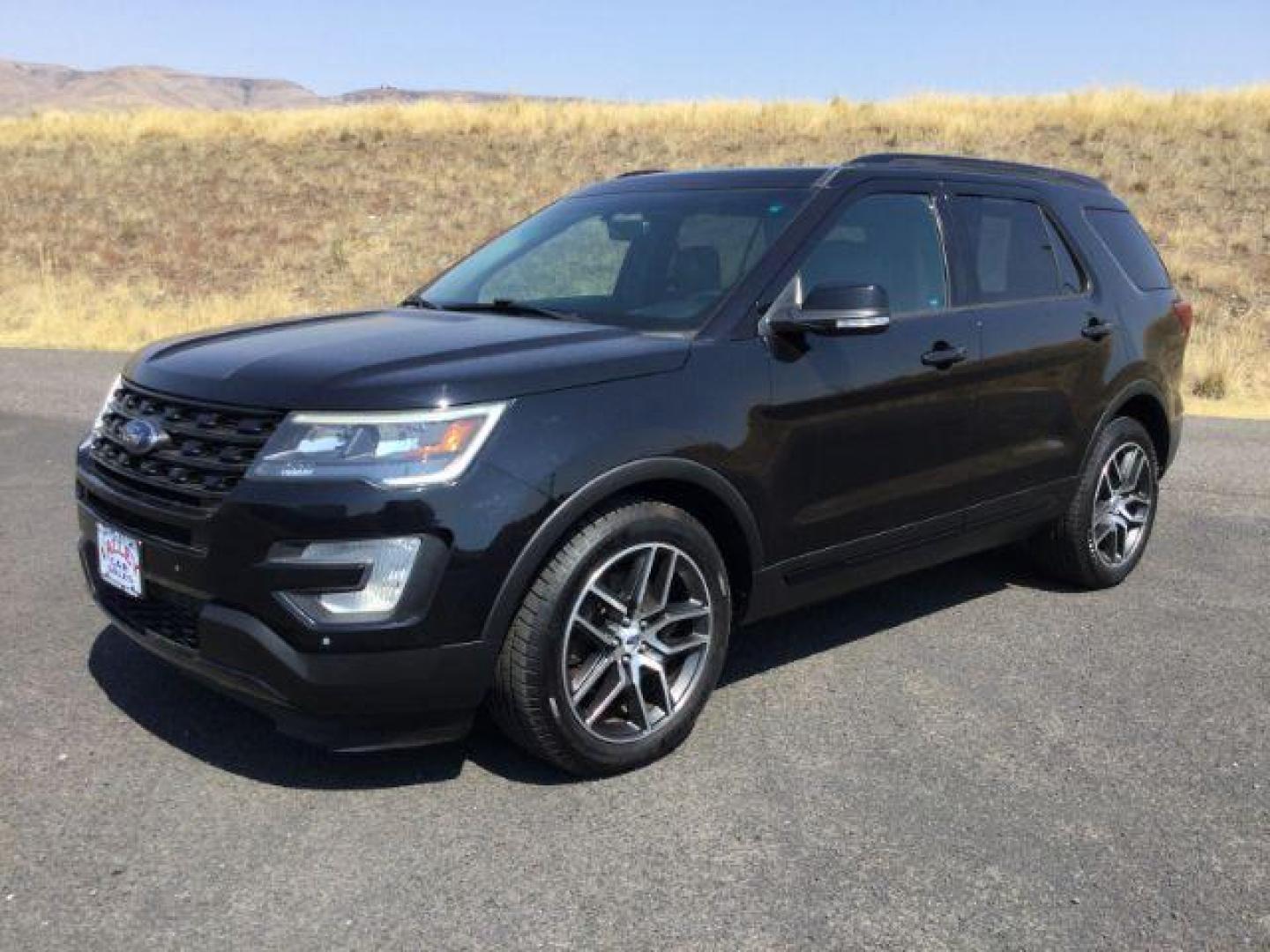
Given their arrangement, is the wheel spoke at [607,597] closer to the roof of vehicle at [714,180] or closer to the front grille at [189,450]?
the front grille at [189,450]

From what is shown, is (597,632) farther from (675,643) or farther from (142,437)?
(142,437)

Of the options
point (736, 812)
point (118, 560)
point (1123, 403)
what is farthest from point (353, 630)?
point (1123, 403)

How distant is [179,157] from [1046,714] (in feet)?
111

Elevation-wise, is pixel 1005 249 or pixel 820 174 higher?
pixel 820 174

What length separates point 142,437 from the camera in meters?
3.38

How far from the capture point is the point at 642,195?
4711 mm

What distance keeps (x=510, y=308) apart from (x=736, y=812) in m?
1.98

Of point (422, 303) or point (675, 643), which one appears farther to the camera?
point (422, 303)

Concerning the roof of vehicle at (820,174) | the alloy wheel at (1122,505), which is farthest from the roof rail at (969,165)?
the alloy wheel at (1122,505)

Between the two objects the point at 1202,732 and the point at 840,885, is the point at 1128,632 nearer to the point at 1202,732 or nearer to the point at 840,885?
the point at 1202,732

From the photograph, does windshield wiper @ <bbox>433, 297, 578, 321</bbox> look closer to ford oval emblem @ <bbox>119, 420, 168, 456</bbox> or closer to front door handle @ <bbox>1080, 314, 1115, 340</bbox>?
ford oval emblem @ <bbox>119, 420, 168, 456</bbox>

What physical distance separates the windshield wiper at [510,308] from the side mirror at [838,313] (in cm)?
77

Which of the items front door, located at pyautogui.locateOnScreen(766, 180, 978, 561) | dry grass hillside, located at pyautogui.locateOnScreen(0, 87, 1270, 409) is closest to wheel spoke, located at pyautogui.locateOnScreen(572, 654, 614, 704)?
front door, located at pyautogui.locateOnScreen(766, 180, 978, 561)

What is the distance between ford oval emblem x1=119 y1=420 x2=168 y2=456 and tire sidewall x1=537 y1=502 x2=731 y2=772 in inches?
49.0
